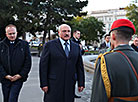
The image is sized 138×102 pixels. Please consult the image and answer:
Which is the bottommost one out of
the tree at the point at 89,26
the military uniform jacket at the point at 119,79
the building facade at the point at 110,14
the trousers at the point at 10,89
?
the trousers at the point at 10,89

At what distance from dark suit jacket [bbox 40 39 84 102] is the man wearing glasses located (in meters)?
0.55

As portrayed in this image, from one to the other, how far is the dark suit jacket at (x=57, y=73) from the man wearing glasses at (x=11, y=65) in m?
0.55

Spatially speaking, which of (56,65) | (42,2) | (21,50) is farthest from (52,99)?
(42,2)

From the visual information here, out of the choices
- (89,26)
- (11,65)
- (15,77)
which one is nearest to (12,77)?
(15,77)

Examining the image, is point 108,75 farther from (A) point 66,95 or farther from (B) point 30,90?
(B) point 30,90

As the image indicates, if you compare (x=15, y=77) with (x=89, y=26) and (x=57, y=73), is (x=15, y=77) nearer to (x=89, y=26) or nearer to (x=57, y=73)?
(x=57, y=73)

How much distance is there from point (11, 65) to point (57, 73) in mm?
929

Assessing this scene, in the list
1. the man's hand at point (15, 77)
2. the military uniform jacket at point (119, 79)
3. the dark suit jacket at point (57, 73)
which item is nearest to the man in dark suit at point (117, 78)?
the military uniform jacket at point (119, 79)

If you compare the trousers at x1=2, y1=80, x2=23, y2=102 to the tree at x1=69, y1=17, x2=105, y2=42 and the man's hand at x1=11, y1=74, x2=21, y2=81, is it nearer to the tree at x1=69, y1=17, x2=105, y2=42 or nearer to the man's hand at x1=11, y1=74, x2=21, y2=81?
the man's hand at x1=11, y1=74, x2=21, y2=81

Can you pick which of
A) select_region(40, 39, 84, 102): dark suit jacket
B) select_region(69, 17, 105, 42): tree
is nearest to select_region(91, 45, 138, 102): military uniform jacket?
select_region(40, 39, 84, 102): dark suit jacket

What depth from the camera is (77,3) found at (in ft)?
113

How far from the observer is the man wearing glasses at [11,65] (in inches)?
182

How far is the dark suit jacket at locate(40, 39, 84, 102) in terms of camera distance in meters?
Answer: 4.33

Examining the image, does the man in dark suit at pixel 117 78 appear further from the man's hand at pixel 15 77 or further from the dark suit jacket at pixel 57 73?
the man's hand at pixel 15 77
